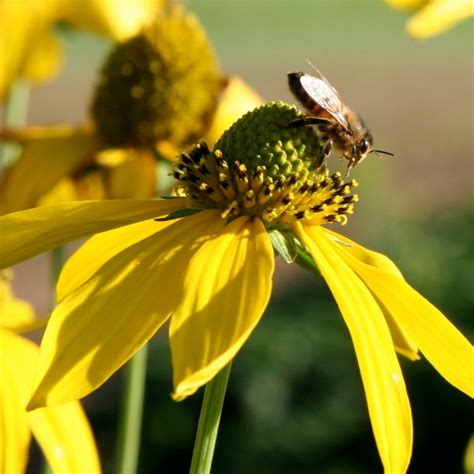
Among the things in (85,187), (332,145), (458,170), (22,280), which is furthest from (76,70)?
(332,145)

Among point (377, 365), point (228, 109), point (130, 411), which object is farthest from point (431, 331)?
point (228, 109)

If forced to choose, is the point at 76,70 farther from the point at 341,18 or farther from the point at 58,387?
the point at 58,387

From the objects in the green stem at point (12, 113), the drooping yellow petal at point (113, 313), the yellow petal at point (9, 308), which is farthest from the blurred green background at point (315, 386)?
the drooping yellow petal at point (113, 313)

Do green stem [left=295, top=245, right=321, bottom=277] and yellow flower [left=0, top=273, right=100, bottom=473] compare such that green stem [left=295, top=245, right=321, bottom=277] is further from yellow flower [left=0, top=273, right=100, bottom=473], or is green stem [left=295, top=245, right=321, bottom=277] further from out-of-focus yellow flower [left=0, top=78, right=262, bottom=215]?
out-of-focus yellow flower [left=0, top=78, right=262, bottom=215]

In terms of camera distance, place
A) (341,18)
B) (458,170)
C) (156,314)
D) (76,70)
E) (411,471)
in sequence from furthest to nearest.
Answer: (341,18) → (76,70) → (458,170) → (411,471) → (156,314)

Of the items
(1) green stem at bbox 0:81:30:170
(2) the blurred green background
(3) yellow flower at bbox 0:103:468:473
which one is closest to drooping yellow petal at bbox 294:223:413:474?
(3) yellow flower at bbox 0:103:468:473

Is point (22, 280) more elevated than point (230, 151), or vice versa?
point (230, 151)
